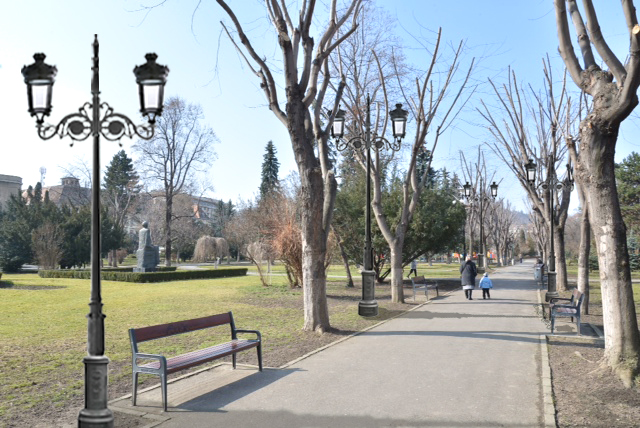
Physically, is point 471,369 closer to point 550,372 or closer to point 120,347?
point 550,372

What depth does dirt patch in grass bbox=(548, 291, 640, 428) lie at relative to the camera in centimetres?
529

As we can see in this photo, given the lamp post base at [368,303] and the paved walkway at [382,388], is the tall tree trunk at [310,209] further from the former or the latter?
the lamp post base at [368,303]

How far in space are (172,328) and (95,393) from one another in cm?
181

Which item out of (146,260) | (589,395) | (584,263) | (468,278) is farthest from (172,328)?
(146,260)

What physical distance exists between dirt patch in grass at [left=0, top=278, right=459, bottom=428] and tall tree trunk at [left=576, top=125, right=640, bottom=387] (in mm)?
4696

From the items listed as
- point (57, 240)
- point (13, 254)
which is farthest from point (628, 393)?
point (13, 254)

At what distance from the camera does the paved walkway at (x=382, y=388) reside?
17.6 ft

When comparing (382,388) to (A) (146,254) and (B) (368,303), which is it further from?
(A) (146,254)

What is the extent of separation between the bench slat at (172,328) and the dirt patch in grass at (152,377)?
870mm

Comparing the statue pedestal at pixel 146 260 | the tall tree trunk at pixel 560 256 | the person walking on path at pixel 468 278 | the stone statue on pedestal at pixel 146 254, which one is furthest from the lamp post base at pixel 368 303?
the statue pedestal at pixel 146 260

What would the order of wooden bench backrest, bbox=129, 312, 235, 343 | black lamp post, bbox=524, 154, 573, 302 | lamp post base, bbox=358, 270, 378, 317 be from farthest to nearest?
black lamp post, bbox=524, 154, 573, 302, lamp post base, bbox=358, 270, 378, 317, wooden bench backrest, bbox=129, 312, 235, 343

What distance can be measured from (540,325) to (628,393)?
5.94 meters

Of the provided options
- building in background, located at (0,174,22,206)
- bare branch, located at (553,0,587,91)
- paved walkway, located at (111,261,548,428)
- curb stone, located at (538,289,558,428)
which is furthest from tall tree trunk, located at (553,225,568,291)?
building in background, located at (0,174,22,206)

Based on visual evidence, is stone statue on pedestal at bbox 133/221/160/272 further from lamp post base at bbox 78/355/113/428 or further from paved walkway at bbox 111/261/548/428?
lamp post base at bbox 78/355/113/428
